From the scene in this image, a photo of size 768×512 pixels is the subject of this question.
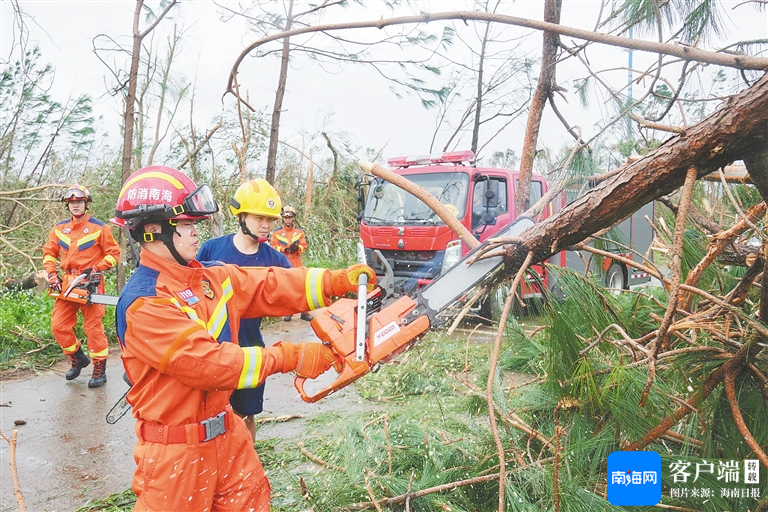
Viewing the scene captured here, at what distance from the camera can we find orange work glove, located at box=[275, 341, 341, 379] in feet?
6.14

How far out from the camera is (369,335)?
1.89 m

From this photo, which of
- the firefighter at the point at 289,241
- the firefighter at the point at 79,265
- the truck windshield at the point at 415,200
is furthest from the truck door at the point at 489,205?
the firefighter at the point at 79,265

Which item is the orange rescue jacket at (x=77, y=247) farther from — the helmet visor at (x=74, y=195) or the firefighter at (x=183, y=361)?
the firefighter at (x=183, y=361)

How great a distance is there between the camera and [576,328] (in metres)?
2.20

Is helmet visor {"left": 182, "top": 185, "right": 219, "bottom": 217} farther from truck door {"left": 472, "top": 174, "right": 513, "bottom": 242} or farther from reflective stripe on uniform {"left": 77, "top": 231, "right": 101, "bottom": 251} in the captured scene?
truck door {"left": 472, "top": 174, "right": 513, "bottom": 242}

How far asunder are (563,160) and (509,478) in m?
1.44

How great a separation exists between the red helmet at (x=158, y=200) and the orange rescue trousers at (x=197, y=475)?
78 cm

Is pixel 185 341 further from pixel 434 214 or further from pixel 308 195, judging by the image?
pixel 308 195

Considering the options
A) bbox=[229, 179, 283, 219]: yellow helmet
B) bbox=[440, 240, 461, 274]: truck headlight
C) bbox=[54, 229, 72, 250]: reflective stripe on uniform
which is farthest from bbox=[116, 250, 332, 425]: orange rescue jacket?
bbox=[440, 240, 461, 274]: truck headlight

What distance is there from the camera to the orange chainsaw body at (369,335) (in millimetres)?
1865

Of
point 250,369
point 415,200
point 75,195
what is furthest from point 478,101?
point 250,369

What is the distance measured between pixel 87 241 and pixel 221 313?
3.95m

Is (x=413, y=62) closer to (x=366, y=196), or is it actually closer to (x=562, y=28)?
(x=562, y=28)

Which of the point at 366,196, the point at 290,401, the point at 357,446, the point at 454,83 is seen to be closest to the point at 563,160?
the point at 357,446
